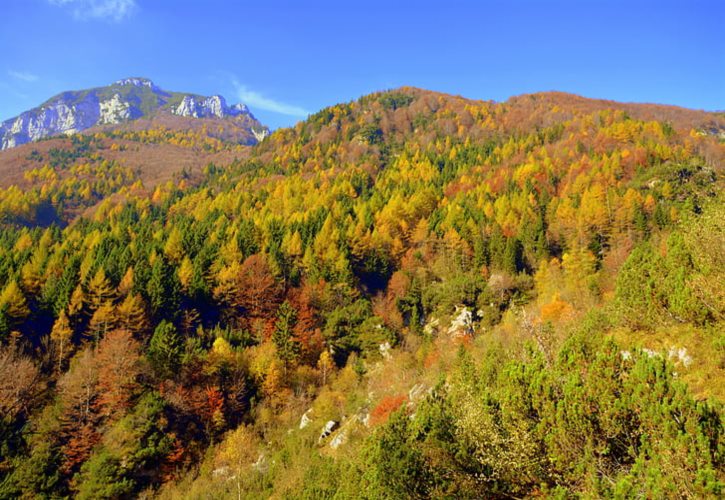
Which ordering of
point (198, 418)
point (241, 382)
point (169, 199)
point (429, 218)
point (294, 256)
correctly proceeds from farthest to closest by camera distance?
point (169, 199), point (429, 218), point (294, 256), point (241, 382), point (198, 418)

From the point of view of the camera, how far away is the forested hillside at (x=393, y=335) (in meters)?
9.27

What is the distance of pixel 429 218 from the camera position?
65.1m

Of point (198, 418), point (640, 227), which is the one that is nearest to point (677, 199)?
point (640, 227)

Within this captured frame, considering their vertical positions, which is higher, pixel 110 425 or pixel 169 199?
pixel 169 199

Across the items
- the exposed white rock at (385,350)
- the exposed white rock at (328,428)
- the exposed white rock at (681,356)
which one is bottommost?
the exposed white rock at (328,428)

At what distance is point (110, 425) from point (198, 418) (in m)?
7.01

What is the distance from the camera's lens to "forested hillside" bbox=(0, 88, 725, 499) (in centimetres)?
927

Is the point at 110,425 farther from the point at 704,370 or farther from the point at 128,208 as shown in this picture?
the point at 128,208

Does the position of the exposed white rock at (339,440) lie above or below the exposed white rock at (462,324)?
below

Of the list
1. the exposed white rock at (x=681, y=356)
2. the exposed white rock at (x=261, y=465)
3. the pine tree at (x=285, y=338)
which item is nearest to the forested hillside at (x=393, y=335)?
the exposed white rock at (x=681, y=356)

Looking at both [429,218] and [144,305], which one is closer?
[144,305]

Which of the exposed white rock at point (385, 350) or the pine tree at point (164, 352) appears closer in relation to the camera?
the pine tree at point (164, 352)

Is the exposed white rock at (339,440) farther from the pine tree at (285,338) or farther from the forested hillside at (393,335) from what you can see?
the pine tree at (285,338)

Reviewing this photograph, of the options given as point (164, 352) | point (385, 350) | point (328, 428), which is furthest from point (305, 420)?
point (164, 352)
